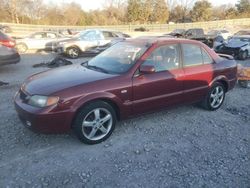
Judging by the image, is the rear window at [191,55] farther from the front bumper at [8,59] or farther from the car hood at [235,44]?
the car hood at [235,44]

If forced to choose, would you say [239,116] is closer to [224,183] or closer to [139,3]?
[224,183]

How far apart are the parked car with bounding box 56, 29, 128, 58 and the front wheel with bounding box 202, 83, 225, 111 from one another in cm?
906

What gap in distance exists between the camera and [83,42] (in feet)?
44.7

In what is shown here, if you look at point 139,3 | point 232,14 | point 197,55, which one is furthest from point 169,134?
point 232,14

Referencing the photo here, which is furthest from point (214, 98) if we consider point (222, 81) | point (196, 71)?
→ point (196, 71)

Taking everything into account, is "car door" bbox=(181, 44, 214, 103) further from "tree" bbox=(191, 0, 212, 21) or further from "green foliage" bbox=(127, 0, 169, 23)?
"tree" bbox=(191, 0, 212, 21)

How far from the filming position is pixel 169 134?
4625 millimetres

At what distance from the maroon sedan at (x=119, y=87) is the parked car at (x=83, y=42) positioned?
336 inches

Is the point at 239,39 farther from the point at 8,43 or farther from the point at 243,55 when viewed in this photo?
the point at 8,43

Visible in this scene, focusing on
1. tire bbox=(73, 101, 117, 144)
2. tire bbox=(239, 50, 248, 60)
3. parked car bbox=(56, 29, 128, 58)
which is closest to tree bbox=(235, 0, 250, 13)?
tire bbox=(239, 50, 248, 60)

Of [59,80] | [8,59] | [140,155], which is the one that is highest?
[59,80]

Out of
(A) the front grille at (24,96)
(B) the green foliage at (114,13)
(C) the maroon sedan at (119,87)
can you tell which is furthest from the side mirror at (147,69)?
(B) the green foliage at (114,13)

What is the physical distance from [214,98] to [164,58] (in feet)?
5.49

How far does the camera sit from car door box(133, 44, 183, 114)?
14.6 feet
